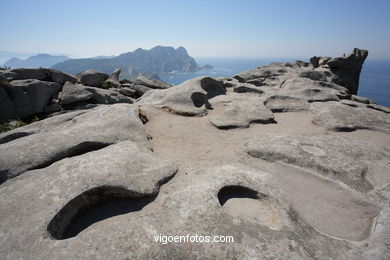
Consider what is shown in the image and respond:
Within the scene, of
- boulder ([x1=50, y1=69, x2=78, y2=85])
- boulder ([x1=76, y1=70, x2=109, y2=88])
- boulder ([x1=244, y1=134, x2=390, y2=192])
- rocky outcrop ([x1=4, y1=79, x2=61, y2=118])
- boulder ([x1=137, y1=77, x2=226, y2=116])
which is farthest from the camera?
boulder ([x1=76, y1=70, x2=109, y2=88])

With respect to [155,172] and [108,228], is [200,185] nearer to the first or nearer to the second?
[155,172]

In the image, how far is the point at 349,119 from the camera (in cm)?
1247

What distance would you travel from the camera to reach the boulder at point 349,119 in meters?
12.0

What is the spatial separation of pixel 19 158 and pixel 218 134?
798 cm

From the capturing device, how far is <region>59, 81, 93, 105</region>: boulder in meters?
18.8

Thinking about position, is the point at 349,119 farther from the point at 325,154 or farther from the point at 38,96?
the point at 38,96

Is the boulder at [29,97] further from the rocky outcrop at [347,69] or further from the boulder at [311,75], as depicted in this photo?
the rocky outcrop at [347,69]

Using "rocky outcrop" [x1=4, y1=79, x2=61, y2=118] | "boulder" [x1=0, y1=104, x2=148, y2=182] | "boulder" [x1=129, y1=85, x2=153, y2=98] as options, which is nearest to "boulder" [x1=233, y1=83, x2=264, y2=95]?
"boulder" [x1=129, y1=85, x2=153, y2=98]

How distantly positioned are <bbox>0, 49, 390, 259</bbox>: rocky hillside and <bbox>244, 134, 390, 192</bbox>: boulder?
0.15ft

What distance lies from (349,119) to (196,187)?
10.7 metres

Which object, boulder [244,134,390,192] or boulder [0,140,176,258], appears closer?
boulder [0,140,176,258]

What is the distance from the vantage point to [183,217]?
Answer: 5262 millimetres

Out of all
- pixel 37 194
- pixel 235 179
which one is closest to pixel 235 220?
pixel 235 179

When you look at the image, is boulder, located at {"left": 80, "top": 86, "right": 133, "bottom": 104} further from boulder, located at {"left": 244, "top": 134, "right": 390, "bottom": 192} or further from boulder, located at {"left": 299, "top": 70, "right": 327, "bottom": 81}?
boulder, located at {"left": 299, "top": 70, "right": 327, "bottom": 81}
